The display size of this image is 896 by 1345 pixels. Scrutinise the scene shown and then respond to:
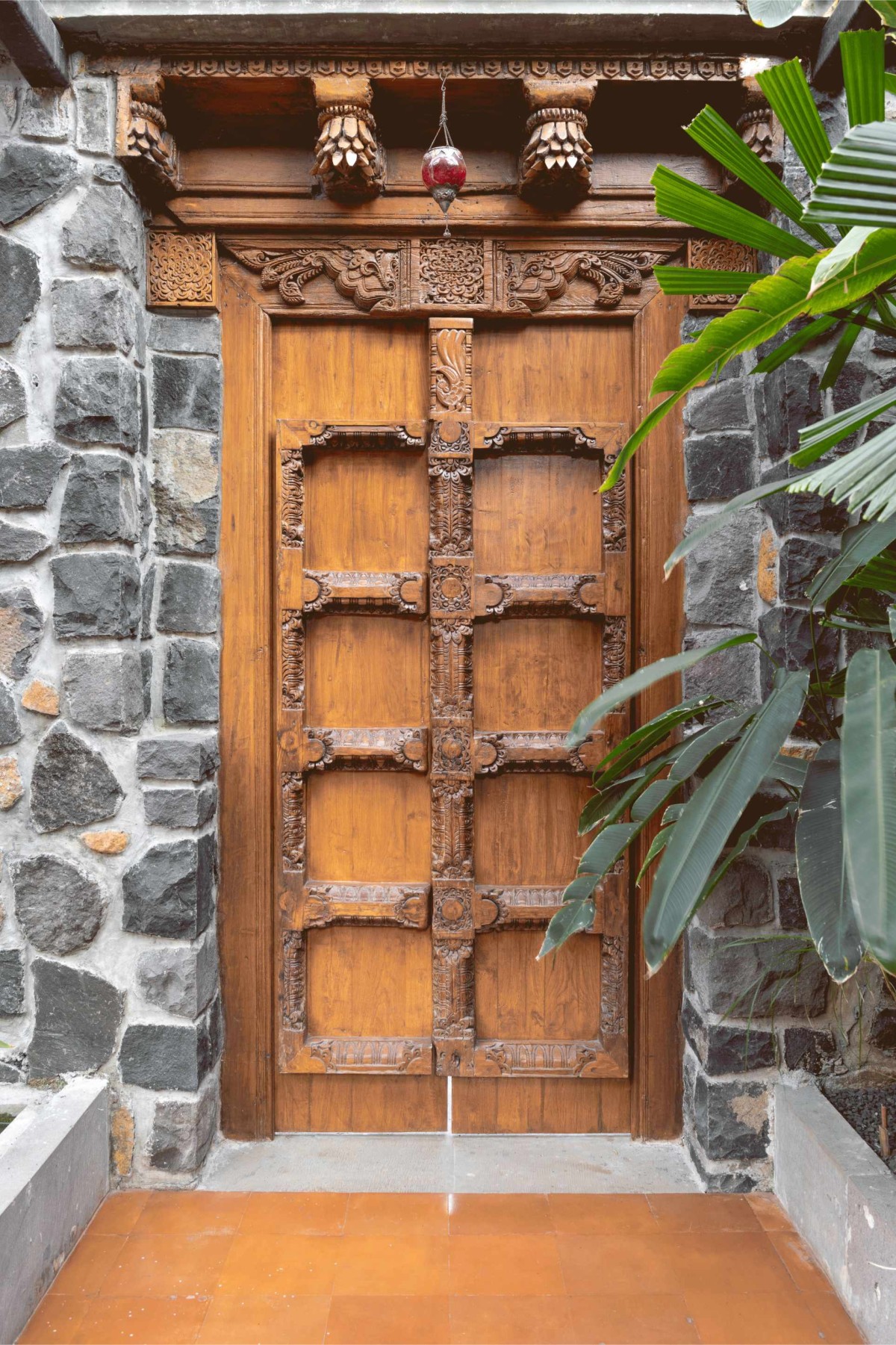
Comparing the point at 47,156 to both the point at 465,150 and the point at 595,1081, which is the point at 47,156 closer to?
the point at 465,150

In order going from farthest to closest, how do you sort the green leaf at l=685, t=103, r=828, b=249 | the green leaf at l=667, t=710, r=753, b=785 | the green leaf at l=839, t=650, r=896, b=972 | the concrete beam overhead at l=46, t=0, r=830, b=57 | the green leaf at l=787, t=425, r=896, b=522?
the concrete beam overhead at l=46, t=0, r=830, b=57 → the green leaf at l=667, t=710, r=753, b=785 → the green leaf at l=685, t=103, r=828, b=249 → the green leaf at l=787, t=425, r=896, b=522 → the green leaf at l=839, t=650, r=896, b=972

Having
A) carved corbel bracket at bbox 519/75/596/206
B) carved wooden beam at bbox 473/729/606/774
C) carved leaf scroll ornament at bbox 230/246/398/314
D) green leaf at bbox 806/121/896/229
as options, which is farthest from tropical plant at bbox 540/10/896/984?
carved leaf scroll ornament at bbox 230/246/398/314

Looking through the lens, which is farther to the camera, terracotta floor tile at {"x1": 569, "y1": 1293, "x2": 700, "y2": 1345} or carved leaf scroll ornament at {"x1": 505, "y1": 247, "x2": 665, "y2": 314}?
carved leaf scroll ornament at {"x1": 505, "y1": 247, "x2": 665, "y2": 314}

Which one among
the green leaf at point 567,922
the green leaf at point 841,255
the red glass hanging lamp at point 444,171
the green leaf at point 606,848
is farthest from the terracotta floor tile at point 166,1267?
the red glass hanging lamp at point 444,171

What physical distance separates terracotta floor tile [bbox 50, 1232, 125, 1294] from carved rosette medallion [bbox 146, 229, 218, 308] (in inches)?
73.3

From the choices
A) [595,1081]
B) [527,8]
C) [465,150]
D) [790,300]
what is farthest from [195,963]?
[527,8]

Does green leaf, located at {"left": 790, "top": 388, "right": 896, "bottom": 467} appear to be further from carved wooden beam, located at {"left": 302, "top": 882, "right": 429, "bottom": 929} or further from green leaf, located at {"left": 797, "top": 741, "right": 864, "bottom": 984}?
carved wooden beam, located at {"left": 302, "top": 882, "right": 429, "bottom": 929}

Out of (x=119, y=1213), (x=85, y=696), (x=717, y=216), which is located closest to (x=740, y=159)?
(x=717, y=216)

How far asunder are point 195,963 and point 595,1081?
36.6 inches

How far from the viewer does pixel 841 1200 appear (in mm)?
1488

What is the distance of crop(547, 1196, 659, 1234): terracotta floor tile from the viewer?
1.67m

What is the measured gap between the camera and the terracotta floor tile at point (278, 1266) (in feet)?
4.99

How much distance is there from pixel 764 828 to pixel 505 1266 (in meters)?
0.94

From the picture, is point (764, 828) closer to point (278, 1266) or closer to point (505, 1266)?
point (505, 1266)
